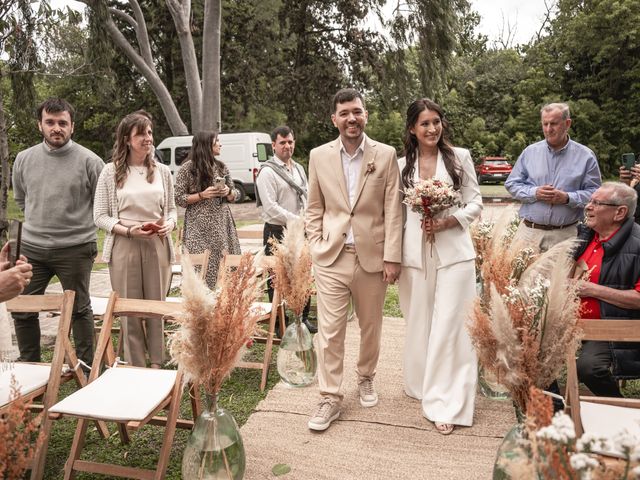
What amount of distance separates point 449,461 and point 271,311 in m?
1.94

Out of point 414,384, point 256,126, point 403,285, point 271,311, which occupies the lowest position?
point 414,384

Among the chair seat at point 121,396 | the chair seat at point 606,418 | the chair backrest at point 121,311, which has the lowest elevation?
the chair seat at point 121,396

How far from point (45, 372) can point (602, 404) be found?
3080 millimetres

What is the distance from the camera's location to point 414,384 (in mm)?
4227

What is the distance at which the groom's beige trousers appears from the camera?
384cm

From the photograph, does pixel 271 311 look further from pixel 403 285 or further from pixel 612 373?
pixel 612 373

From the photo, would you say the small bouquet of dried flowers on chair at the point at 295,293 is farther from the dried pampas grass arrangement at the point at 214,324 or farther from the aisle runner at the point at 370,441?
the dried pampas grass arrangement at the point at 214,324

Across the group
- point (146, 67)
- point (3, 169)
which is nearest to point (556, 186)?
point (3, 169)

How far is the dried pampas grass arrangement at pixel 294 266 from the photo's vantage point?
4.30 metres

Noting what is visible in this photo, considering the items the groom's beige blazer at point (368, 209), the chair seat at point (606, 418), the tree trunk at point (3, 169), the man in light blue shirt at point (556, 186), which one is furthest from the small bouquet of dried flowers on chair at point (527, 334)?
the tree trunk at point (3, 169)

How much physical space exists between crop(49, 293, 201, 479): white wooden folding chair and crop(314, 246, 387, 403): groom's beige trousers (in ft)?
3.11

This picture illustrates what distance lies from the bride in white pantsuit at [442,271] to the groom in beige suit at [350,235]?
0.20 metres

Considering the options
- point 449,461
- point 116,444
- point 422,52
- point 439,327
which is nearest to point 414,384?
point 439,327

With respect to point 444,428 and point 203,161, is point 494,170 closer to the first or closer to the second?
point 203,161
